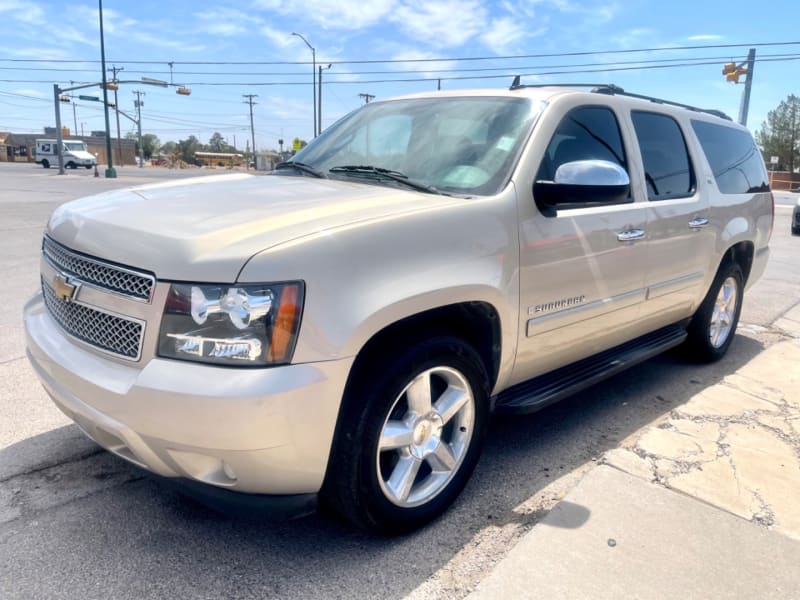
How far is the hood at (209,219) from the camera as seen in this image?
6.94 ft

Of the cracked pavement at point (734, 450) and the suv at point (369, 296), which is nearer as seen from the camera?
the suv at point (369, 296)

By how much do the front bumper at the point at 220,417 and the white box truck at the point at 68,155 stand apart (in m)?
55.9

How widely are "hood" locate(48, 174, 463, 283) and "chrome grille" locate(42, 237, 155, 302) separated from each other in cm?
3

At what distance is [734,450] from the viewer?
3.57 meters

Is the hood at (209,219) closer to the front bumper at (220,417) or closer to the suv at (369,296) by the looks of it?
the suv at (369,296)

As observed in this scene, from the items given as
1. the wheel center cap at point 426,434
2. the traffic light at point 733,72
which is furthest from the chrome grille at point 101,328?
the traffic light at point 733,72

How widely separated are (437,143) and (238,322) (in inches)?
65.4

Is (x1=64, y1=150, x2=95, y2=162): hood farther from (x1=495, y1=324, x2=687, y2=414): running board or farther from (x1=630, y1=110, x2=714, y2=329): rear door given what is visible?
(x1=495, y1=324, x2=687, y2=414): running board

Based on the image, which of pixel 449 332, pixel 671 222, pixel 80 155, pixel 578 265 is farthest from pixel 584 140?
pixel 80 155

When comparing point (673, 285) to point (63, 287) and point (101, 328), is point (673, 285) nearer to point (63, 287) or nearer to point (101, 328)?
point (101, 328)

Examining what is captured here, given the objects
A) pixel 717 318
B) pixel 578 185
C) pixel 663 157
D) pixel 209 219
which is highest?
pixel 663 157

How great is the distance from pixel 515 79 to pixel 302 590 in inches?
120

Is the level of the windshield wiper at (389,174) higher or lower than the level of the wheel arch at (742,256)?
higher

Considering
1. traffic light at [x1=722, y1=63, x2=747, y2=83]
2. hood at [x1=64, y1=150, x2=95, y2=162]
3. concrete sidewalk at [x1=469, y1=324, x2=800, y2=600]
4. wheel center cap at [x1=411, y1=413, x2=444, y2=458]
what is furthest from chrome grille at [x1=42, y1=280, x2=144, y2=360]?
hood at [x1=64, y1=150, x2=95, y2=162]
